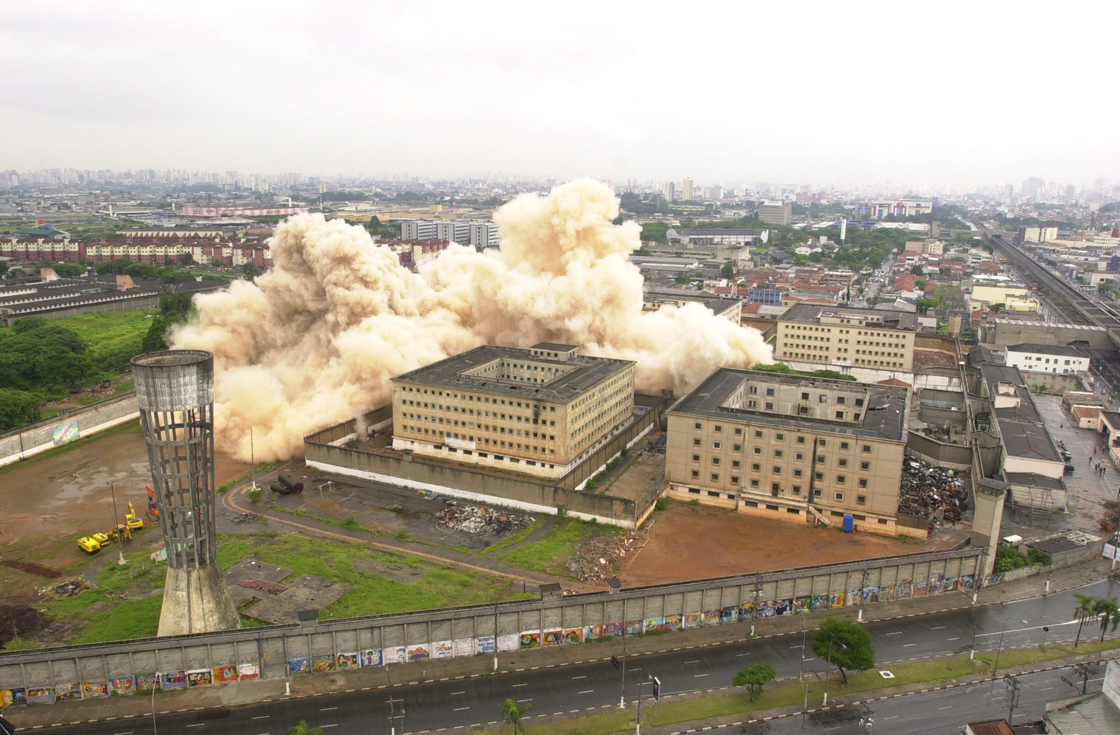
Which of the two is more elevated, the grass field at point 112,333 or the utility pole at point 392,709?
the grass field at point 112,333

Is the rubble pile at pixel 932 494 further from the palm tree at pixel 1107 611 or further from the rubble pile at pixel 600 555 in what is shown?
the rubble pile at pixel 600 555

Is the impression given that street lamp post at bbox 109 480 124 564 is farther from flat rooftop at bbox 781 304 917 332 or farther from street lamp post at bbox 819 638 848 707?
flat rooftop at bbox 781 304 917 332

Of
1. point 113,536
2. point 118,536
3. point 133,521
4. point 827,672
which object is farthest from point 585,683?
point 133,521

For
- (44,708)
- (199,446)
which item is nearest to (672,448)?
(199,446)

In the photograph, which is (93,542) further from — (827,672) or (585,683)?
(827,672)

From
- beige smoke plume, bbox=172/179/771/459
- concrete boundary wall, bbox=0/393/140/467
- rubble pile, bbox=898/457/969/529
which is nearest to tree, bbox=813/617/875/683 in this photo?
rubble pile, bbox=898/457/969/529

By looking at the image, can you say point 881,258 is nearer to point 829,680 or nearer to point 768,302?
point 768,302

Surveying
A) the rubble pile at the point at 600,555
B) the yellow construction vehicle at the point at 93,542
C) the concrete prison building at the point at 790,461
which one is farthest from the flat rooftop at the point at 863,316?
the yellow construction vehicle at the point at 93,542
